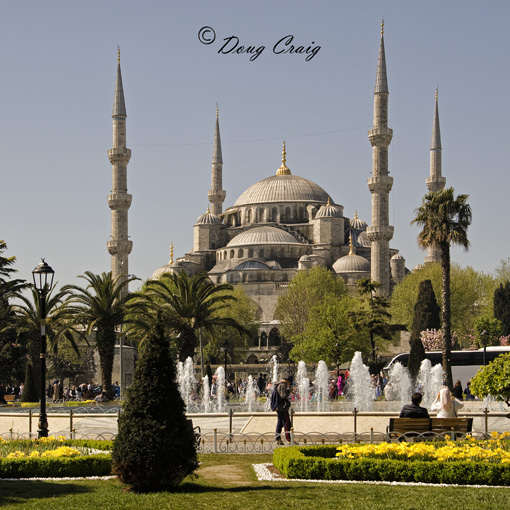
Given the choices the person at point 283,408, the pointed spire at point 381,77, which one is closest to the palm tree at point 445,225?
the person at point 283,408

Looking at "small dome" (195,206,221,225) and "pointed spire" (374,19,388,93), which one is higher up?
"pointed spire" (374,19,388,93)

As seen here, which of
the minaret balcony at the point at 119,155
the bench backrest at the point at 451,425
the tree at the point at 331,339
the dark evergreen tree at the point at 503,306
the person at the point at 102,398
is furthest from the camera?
the minaret balcony at the point at 119,155

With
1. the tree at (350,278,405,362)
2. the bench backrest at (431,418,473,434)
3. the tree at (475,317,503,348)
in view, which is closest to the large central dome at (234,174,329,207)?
the tree at (475,317,503,348)

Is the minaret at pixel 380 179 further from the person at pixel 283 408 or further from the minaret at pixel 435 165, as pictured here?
the person at pixel 283 408

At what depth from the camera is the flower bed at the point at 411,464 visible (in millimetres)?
9469

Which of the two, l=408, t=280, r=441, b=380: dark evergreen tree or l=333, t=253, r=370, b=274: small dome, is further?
l=333, t=253, r=370, b=274: small dome

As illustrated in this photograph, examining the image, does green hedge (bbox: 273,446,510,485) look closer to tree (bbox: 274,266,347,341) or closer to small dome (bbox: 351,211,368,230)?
tree (bbox: 274,266,347,341)

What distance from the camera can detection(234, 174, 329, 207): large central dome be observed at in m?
75.6

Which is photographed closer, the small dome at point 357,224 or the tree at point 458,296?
the tree at point 458,296

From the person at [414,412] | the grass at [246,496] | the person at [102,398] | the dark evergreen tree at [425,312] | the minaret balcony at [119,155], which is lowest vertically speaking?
the grass at [246,496]

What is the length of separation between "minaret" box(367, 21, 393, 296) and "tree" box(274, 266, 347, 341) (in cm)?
280

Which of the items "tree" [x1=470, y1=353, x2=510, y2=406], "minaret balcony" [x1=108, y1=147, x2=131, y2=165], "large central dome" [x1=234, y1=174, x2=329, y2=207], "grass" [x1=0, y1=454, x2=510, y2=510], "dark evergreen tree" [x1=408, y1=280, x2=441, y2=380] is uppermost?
"large central dome" [x1=234, y1=174, x2=329, y2=207]

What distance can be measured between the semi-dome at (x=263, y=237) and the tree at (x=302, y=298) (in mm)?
14916

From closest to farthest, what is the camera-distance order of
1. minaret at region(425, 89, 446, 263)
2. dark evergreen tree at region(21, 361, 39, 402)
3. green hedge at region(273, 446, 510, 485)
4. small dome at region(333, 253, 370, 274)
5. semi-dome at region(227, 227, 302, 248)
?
green hedge at region(273, 446, 510, 485)
dark evergreen tree at region(21, 361, 39, 402)
minaret at region(425, 89, 446, 263)
small dome at region(333, 253, 370, 274)
semi-dome at region(227, 227, 302, 248)
